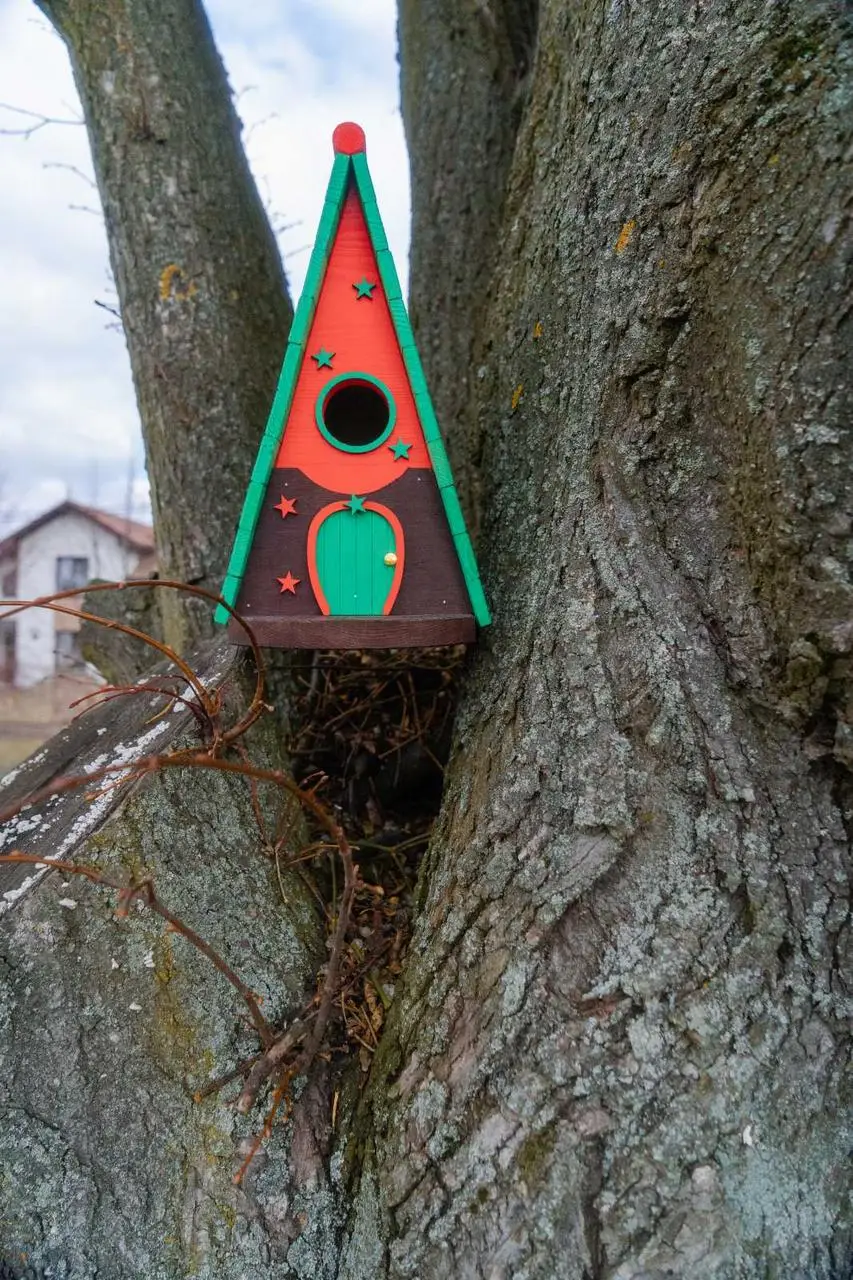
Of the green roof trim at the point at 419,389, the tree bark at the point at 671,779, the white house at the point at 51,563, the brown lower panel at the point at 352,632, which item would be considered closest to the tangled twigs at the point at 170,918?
the tree bark at the point at 671,779

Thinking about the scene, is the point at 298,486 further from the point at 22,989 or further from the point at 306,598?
the point at 22,989

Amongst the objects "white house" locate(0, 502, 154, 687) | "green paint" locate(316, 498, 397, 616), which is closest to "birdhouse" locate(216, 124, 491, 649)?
"green paint" locate(316, 498, 397, 616)

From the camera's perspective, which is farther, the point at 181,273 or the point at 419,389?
the point at 181,273

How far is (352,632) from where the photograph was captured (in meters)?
1.62

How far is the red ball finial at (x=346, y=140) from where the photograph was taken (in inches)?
67.0

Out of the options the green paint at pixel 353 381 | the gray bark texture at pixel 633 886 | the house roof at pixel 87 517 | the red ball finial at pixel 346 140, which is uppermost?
the house roof at pixel 87 517

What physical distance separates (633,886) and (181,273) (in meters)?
1.99

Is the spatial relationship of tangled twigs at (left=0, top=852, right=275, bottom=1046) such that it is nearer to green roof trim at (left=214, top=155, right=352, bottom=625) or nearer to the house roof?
green roof trim at (left=214, top=155, right=352, bottom=625)

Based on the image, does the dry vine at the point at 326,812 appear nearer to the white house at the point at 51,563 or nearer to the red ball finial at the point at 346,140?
the red ball finial at the point at 346,140

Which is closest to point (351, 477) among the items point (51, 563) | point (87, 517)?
point (87, 517)

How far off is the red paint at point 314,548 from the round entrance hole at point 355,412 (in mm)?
123

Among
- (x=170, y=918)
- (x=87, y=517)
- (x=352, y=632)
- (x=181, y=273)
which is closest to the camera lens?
(x=170, y=918)

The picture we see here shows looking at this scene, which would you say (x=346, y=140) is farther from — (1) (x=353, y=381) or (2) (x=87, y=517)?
(2) (x=87, y=517)

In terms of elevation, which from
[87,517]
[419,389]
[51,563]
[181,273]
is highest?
[87,517]
